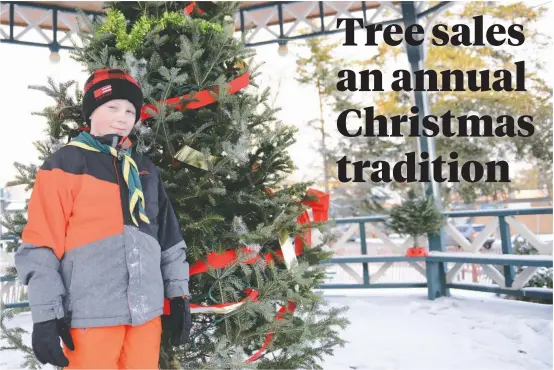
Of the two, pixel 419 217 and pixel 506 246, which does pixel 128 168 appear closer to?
pixel 419 217

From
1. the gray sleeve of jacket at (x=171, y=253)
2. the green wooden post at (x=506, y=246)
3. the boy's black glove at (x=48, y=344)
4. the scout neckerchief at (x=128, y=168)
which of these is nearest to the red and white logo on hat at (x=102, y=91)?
the scout neckerchief at (x=128, y=168)

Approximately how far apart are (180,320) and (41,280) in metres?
0.53

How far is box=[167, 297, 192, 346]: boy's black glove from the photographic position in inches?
68.2

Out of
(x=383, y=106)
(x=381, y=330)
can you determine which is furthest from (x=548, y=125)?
(x=381, y=330)

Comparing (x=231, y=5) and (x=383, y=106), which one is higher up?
(x=383, y=106)

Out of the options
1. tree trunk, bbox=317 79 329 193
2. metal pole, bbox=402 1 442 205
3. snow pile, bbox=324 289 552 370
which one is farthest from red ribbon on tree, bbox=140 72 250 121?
tree trunk, bbox=317 79 329 193

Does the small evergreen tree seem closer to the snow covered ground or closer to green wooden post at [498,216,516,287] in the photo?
green wooden post at [498,216,516,287]

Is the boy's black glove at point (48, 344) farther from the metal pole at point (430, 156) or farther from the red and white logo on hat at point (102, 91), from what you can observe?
the metal pole at point (430, 156)

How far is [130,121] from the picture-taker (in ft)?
5.84

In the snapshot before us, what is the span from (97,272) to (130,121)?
598 mm

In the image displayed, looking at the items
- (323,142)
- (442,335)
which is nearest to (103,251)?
(442,335)

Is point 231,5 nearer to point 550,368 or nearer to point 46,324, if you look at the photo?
point 46,324

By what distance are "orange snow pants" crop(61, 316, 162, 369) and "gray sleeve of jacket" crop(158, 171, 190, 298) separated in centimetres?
14

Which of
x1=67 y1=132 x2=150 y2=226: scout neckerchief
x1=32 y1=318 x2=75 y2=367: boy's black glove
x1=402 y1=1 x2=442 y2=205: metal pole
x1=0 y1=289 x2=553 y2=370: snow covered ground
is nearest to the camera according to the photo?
x1=32 y1=318 x2=75 y2=367: boy's black glove
